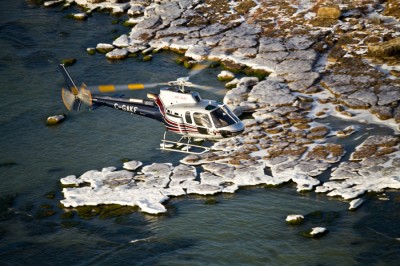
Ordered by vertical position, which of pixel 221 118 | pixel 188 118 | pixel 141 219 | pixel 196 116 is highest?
pixel 221 118

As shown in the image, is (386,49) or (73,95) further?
(386,49)

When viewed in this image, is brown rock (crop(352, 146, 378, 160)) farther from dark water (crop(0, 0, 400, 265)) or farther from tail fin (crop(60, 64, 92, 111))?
tail fin (crop(60, 64, 92, 111))

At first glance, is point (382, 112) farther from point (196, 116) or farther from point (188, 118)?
point (188, 118)

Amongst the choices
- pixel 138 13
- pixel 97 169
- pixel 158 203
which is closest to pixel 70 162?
pixel 97 169

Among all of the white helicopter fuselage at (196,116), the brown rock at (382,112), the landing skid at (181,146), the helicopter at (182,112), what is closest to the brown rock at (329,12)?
the brown rock at (382,112)

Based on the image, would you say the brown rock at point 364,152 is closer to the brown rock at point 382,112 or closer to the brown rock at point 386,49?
the brown rock at point 382,112

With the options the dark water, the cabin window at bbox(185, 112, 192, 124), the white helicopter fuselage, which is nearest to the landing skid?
the dark water

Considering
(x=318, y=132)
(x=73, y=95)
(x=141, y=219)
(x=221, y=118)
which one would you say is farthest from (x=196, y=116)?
(x=73, y=95)
